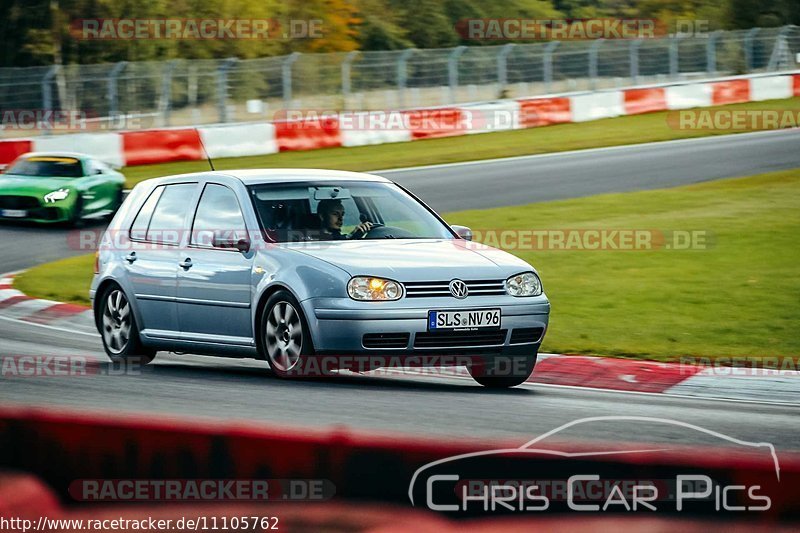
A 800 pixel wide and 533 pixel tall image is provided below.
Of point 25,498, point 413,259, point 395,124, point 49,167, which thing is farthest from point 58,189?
point 25,498

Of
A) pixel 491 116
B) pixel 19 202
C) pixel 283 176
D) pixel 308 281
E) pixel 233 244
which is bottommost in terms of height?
pixel 19 202

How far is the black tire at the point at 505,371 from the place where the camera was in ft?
28.9

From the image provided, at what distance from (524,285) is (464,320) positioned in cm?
56

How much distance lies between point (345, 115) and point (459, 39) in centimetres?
3762

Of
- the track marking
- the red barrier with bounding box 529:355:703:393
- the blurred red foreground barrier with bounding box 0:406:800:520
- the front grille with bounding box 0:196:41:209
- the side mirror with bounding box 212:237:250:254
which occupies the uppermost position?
the blurred red foreground barrier with bounding box 0:406:800:520

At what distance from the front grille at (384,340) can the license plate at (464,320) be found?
0.18 meters

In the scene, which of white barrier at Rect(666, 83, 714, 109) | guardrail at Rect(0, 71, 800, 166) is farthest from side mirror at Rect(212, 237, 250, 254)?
white barrier at Rect(666, 83, 714, 109)

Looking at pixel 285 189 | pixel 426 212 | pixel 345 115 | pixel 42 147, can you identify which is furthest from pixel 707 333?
pixel 345 115

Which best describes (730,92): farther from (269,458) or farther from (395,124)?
(269,458)

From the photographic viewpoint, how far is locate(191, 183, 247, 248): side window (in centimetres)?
920

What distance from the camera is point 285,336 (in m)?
8.52

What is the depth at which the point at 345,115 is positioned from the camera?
30.1m

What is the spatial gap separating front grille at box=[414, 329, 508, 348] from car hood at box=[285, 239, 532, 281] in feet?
1.11

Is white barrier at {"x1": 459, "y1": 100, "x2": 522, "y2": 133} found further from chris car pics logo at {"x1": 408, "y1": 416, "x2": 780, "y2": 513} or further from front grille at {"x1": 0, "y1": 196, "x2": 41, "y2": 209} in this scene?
chris car pics logo at {"x1": 408, "y1": 416, "x2": 780, "y2": 513}
